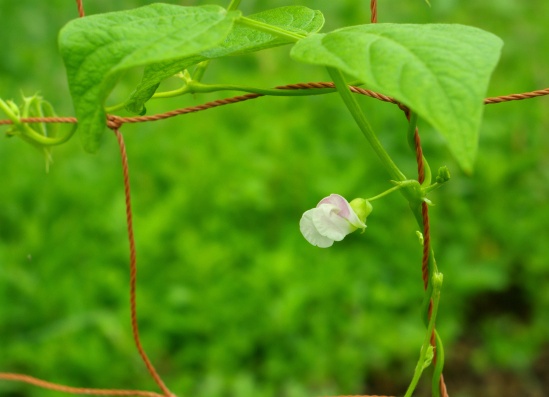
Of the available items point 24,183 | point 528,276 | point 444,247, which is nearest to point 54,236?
point 24,183

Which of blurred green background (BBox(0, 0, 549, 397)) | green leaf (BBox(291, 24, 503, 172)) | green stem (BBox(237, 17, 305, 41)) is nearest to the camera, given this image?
green leaf (BBox(291, 24, 503, 172))

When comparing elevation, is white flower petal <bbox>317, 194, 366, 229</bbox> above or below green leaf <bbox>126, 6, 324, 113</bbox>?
below

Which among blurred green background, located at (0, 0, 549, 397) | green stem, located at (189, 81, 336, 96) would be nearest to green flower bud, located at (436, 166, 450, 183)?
green stem, located at (189, 81, 336, 96)

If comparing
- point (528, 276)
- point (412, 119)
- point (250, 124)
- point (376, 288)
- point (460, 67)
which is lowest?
point (528, 276)

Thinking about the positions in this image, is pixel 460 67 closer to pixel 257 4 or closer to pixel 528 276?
pixel 528 276

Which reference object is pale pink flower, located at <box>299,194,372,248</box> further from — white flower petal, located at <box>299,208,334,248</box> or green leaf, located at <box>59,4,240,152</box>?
green leaf, located at <box>59,4,240,152</box>

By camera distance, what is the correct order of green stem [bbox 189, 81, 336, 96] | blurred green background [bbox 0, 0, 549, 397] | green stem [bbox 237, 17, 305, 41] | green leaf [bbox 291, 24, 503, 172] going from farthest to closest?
blurred green background [bbox 0, 0, 549, 397] → green stem [bbox 189, 81, 336, 96] → green stem [bbox 237, 17, 305, 41] → green leaf [bbox 291, 24, 503, 172]

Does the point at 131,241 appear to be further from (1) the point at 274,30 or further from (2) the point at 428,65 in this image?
(2) the point at 428,65
